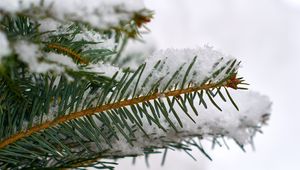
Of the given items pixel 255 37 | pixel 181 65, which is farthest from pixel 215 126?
pixel 255 37

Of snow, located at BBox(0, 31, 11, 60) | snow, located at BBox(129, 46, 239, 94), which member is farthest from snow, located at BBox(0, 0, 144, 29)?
snow, located at BBox(129, 46, 239, 94)

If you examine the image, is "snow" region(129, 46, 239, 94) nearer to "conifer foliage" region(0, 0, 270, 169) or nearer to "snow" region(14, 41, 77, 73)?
"conifer foliage" region(0, 0, 270, 169)

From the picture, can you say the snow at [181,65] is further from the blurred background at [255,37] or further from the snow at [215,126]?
the blurred background at [255,37]

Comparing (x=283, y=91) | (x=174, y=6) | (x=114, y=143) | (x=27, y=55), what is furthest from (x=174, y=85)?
(x=174, y=6)

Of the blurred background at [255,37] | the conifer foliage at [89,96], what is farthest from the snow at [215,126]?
the blurred background at [255,37]

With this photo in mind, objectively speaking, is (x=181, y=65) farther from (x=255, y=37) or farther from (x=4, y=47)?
(x=255, y=37)

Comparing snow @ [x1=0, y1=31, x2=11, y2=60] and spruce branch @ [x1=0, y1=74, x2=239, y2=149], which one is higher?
spruce branch @ [x1=0, y1=74, x2=239, y2=149]

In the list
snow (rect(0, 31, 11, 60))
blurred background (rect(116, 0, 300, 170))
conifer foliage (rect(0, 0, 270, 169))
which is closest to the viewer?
snow (rect(0, 31, 11, 60))
